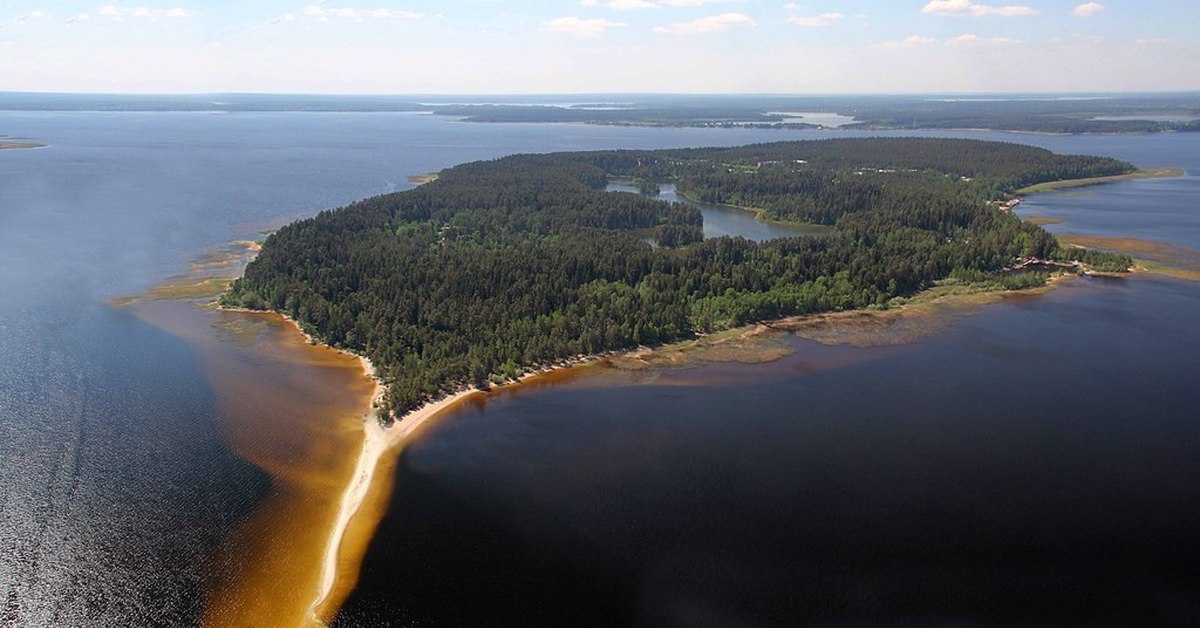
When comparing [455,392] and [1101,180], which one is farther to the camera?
[1101,180]

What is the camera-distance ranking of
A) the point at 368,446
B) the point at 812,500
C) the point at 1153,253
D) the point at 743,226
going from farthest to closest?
1. the point at 743,226
2. the point at 1153,253
3. the point at 368,446
4. the point at 812,500

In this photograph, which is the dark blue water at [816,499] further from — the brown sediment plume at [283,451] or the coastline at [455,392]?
the brown sediment plume at [283,451]

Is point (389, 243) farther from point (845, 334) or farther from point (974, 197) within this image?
point (974, 197)

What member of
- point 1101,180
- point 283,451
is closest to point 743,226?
point 283,451

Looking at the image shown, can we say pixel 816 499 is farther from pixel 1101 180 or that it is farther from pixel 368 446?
pixel 1101 180

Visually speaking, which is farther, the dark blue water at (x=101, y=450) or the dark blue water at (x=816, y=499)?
the dark blue water at (x=101, y=450)

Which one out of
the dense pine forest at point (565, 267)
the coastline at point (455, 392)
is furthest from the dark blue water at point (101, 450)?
the dense pine forest at point (565, 267)
